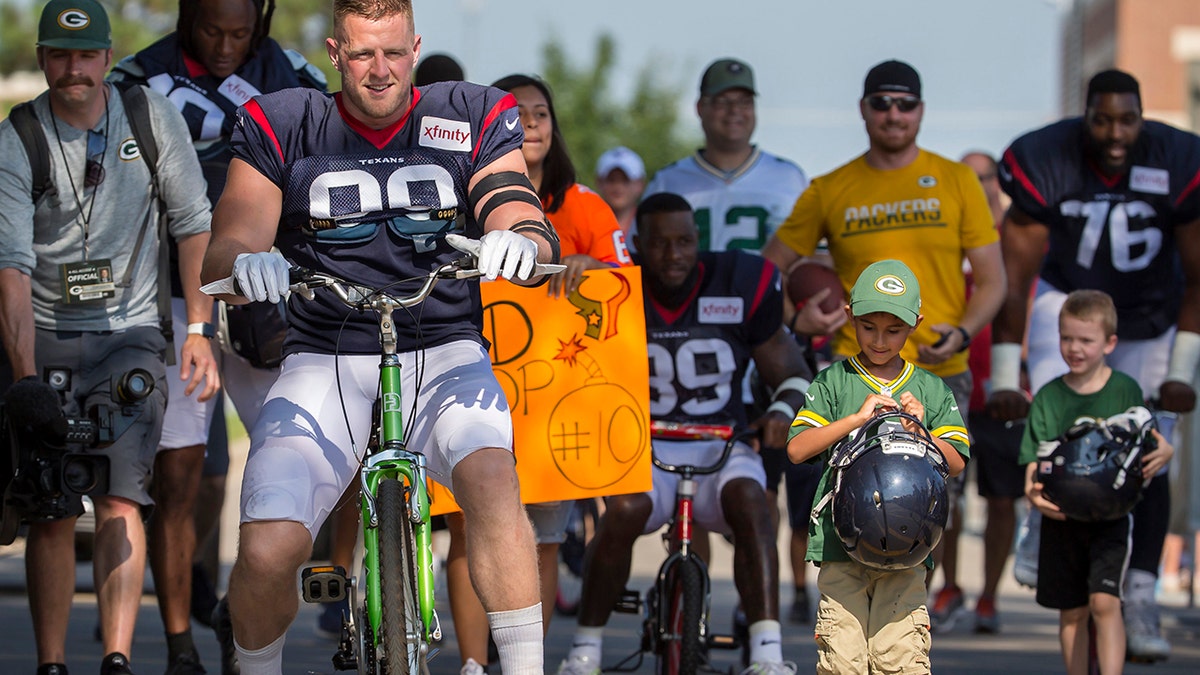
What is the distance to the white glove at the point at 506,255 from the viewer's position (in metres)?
5.19

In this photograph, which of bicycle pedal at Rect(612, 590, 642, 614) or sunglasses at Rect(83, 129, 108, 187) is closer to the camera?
sunglasses at Rect(83, 129, 108, 187)

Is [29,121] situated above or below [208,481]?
above

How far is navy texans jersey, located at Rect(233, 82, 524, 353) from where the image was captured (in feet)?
19.2

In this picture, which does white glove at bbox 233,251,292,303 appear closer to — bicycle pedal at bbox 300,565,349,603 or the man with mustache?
bicycle pedal at bbox 300,565,349,603

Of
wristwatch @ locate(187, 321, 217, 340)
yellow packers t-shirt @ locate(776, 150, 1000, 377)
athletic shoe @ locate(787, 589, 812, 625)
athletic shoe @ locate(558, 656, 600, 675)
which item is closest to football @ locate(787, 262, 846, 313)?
yellow packers t-shirt @ locate(776, 150, 1000, 377)

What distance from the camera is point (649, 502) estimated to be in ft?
26.3

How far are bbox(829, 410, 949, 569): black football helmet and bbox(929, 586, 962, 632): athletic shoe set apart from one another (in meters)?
5.08

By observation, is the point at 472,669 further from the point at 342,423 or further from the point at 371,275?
the point at 371,275

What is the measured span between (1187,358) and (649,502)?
2.54 metres

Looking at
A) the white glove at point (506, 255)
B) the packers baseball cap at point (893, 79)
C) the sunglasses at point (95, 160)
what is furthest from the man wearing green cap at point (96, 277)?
the packers baseball cap at point (893, 79)

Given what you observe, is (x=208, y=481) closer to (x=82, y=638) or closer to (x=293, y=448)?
(x=82, y=638)

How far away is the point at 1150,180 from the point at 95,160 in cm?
464

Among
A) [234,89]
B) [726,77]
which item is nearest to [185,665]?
[234,89]

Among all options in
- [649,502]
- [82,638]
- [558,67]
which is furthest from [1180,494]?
[558,67]
